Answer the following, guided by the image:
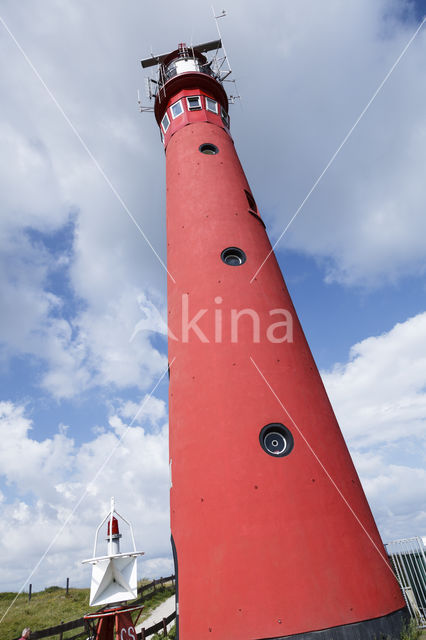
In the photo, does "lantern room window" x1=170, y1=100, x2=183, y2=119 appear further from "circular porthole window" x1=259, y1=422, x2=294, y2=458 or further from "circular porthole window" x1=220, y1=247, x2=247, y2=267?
"circular porthole window" x1=259, y1=422, x2=294, y2=458

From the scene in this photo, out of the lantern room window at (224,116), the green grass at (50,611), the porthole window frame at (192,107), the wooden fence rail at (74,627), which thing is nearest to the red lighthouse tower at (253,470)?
the porthole window frame at (192,107)

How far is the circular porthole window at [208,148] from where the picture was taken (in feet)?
45.0

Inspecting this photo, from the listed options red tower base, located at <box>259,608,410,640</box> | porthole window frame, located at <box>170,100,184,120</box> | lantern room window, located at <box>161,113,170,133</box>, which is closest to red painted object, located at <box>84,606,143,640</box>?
red tower base, located at <box>259,608,410,640</box>

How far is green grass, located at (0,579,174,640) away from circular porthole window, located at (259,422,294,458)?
49.4 ft

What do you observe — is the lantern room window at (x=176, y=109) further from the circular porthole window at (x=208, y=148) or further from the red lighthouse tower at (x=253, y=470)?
the red lighthouse tower at (x=253, y=470)

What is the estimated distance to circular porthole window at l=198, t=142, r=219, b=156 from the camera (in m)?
13.7

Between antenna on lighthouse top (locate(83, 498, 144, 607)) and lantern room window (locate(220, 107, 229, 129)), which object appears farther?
lantern room window (locate(220, 107, 229, 129))

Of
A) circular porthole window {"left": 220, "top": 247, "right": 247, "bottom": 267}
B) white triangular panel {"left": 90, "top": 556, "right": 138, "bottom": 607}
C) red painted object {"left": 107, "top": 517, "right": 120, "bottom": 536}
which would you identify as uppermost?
circular porthole window {"left": 220, "top": 247, "right": 247, "bottom": 267}

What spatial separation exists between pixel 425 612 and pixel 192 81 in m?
19.0

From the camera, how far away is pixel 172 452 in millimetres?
9164

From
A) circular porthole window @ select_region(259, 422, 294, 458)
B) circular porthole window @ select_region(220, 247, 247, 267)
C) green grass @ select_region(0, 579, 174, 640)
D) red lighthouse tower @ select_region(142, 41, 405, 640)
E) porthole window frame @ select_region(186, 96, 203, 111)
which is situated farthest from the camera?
green grass @ select_region(0, 579, 174, 640)

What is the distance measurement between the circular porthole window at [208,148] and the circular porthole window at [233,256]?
4.79m

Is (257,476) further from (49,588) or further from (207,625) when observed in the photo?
(49,588)

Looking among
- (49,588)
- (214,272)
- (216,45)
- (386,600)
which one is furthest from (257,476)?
(49,588)
